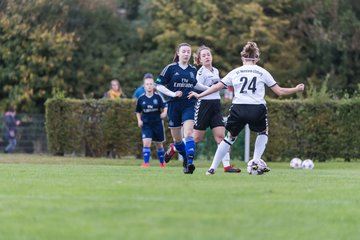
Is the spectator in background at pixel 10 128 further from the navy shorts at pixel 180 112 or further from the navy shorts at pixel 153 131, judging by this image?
the navy shorts at pixel 180 112

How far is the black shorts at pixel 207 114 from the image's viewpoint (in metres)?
17.3

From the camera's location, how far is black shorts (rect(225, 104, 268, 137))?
15.4 m

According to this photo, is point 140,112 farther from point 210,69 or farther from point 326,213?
point 326,213

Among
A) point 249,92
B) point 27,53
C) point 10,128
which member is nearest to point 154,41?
point 27,53

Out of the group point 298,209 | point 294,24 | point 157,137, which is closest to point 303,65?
point 294,24

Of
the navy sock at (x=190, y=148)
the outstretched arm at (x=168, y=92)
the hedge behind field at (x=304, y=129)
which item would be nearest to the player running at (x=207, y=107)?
the outstretched arm at (x=168, y=92)

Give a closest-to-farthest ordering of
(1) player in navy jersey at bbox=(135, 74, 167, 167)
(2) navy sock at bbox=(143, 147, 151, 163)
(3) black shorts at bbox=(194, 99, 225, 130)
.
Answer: (3) black shorts at bbox=(194, 99, 225, 130) → (2) navy sock at bbox=(143, 147, 151, 163) → (1) player in navy jersey at bbox=(135, 74, 167, 167)

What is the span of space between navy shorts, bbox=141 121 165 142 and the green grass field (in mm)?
8272

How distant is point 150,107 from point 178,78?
16.2 feet

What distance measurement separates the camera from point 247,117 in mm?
15453

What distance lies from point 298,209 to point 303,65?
121 feet

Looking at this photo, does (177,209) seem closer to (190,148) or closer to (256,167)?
(256,167)

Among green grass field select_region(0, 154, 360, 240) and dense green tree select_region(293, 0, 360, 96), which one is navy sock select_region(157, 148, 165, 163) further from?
dense green tree select_region(293, 0, 360, 96)

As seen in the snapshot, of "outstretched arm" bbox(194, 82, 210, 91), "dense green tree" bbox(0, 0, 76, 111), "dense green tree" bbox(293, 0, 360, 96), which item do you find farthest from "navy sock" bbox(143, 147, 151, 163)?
"dense green tree" bbox(293, 0, 360, 96)
